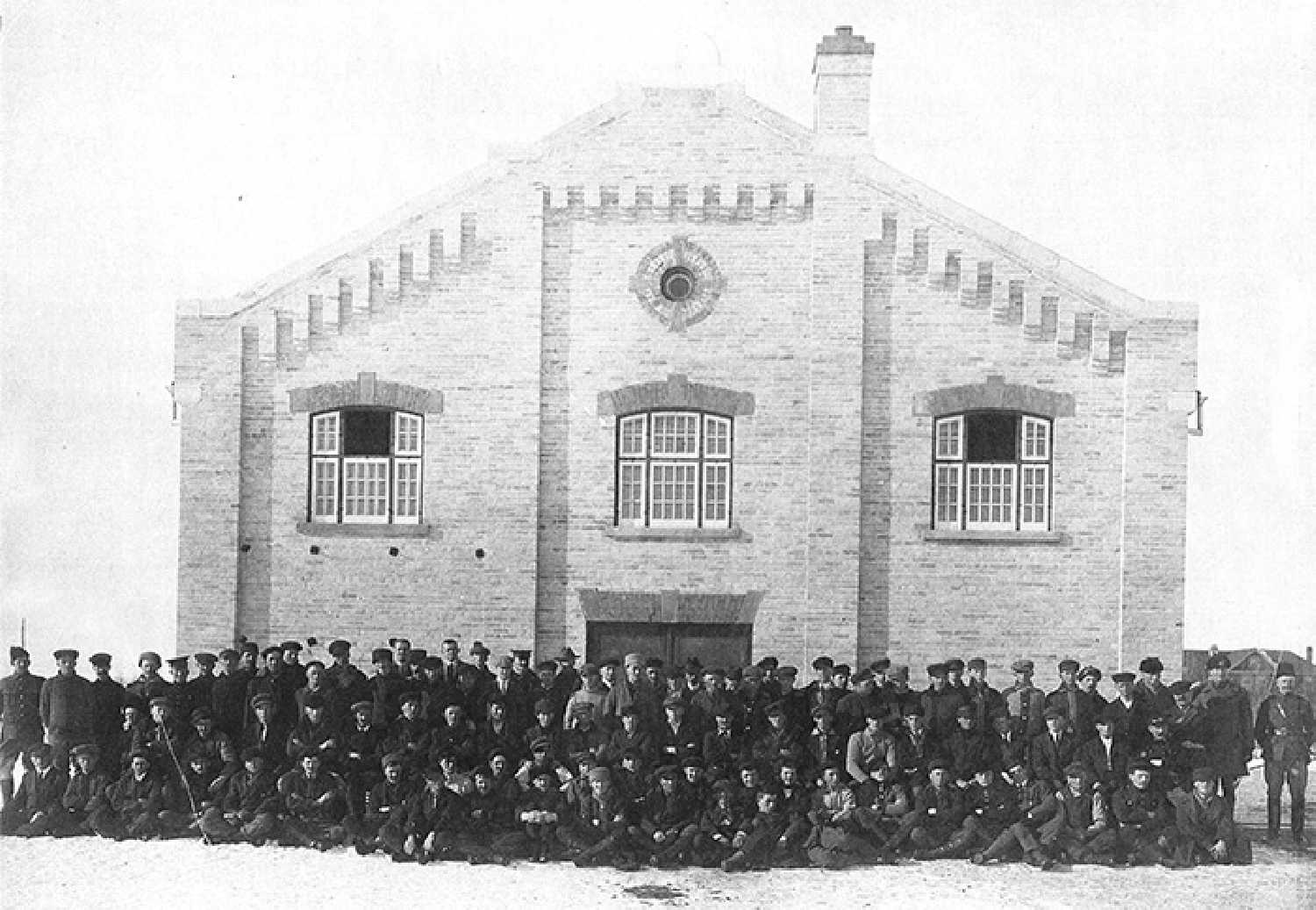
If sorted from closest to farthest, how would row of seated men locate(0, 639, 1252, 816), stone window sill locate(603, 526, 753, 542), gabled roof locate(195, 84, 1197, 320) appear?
1. row of seated men locate(0, 639, 1252, 816)
2. gabled roof locate(195, 84, 1197, 320)
3. stone window sill locate(603, 526, 753, 542)

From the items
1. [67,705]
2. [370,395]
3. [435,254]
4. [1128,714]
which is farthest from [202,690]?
[1128,714]

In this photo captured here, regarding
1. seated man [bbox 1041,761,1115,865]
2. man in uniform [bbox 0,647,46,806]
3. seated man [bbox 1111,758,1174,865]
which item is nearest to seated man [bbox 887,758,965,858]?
seated man [bbox 1041,761,1115,865]

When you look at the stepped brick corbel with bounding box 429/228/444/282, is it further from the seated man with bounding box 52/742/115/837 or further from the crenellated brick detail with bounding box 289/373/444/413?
the seated man with bounding box 52/742/115/837

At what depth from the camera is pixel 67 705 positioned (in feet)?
45.1

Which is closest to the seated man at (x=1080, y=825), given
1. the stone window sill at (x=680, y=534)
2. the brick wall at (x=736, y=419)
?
the brick wall at (x=736, y=419)

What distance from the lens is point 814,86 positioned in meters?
18.0

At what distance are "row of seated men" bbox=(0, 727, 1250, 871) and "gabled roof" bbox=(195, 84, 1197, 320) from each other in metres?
6.39

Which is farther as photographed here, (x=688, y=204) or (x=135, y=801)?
(x=688, y=204)

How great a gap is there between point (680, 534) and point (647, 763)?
4.32 meters

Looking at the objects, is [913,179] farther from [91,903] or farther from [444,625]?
[91,903]

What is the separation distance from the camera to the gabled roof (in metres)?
16.8

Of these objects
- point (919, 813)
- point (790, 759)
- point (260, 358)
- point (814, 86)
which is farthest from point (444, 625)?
point (814, 86)

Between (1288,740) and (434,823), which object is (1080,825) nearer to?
(1288,740)

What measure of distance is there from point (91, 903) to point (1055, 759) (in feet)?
31.5
